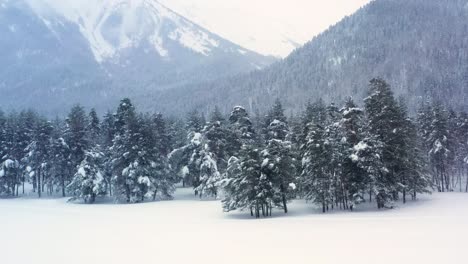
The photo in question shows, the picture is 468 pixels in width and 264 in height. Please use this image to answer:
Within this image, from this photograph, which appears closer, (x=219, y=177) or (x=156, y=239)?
(x=156, y=239)

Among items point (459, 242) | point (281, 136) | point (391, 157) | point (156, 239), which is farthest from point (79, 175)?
point (459, 242)

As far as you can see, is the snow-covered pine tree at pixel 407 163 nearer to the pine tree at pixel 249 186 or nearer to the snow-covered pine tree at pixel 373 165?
the snow-covered pine tree at pixel 373 165

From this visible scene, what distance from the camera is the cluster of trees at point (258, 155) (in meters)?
46.1

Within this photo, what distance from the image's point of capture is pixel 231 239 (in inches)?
1109

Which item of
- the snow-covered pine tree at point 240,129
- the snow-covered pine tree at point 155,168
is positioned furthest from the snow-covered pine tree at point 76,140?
the snow-covered pine tree at point 240,129

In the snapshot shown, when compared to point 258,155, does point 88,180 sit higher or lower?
lower

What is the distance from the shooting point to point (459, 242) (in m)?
23.3

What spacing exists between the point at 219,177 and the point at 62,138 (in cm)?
2955

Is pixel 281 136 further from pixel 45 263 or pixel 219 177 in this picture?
pixel 45 263

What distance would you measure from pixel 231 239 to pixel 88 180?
40.2m

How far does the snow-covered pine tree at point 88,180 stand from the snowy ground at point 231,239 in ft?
56.9

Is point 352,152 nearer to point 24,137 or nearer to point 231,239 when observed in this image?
point 231,239

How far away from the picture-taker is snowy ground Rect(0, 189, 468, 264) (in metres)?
21.7

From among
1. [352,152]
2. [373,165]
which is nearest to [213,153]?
[352,152]
